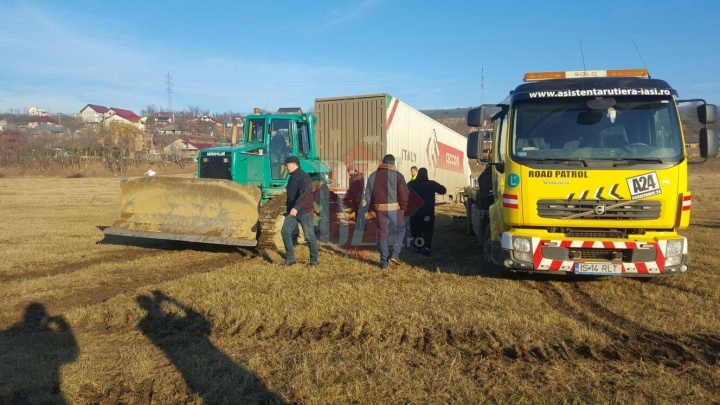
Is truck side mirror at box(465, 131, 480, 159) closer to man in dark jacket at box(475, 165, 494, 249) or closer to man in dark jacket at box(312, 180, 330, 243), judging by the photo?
man in dark jacket at box(475, 165, 494, 249)

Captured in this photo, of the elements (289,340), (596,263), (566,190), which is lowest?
(289,340)

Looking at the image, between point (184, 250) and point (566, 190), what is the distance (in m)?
6.95

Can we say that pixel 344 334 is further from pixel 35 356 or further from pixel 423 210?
pixel 423 210

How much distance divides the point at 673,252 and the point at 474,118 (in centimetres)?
289

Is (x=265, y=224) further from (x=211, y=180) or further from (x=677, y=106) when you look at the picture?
(x=677, y=106)

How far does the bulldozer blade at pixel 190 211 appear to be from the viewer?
877 centimetres

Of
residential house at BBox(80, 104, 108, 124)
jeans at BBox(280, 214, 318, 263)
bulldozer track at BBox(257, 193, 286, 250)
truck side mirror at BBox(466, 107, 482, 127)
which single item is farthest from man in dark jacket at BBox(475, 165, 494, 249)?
residential house at BBox(80, 104, 108, 124)

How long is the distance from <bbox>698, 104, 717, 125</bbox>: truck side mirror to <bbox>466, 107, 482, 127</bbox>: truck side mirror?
2.61 meters

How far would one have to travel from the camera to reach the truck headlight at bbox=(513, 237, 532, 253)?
616 centimetres

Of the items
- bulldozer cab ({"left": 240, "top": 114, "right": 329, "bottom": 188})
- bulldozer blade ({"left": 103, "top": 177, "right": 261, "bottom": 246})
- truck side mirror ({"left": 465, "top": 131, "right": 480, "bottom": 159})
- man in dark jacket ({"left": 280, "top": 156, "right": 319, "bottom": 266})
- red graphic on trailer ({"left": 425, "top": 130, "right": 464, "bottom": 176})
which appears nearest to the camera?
truck side mirror ({"left": 465, "top": 131, "right": 480, "bottom": 159})

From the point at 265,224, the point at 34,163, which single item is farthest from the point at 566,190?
the point at 34,163

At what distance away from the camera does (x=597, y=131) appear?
634cm

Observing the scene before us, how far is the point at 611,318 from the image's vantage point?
5.41 meters

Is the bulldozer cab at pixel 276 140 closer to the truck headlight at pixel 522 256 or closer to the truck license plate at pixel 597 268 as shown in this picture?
the truck headlight at pixel 522 256
